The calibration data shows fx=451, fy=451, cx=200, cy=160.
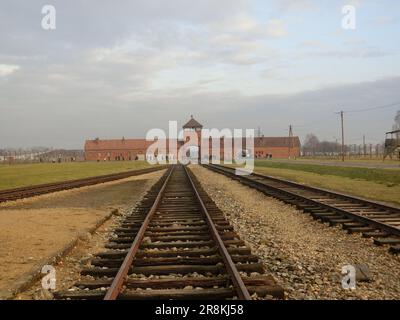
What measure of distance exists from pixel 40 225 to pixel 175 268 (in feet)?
20.8

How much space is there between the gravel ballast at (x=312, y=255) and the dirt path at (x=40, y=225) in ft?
12.2

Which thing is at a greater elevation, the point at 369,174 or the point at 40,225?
the point at 369,174

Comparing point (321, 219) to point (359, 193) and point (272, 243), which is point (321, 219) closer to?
point (272, 243)

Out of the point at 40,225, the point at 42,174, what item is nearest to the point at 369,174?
the point at 40,225

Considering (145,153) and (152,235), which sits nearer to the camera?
(152,235)

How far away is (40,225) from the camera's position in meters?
11.6

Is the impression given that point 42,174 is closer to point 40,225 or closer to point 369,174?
point 369,174

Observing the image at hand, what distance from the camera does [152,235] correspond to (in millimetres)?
9477

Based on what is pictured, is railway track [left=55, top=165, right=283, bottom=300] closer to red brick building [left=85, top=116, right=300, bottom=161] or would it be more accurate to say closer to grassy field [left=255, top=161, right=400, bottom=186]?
grassy field [left=255, top=161, right=400, bottom=186]

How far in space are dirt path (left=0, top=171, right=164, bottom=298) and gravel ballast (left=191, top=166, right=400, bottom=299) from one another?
3722 millimetres

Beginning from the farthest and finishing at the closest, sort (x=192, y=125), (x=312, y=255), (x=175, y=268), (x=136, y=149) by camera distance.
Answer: (x=136, y=149)
(x=192, y=125)
(x=312, y=255)
(x=175, y=268)
